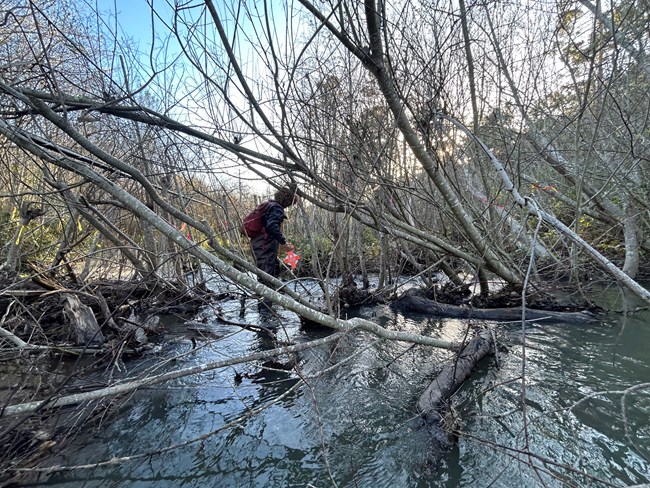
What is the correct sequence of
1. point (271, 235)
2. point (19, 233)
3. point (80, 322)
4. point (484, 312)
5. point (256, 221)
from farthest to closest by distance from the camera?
point (256, 221) → point (271, 235) → point (484, 312) → point (19, 233) → point (80, 322)

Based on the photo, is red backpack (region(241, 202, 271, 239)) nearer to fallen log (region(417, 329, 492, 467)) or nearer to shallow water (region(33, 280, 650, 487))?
shallow water (region(33, 280, 650, 487))

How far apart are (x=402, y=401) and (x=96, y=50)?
16.1 ft

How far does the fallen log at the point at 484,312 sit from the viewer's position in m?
4.96

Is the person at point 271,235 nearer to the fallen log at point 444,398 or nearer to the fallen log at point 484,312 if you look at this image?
the fallen log at point 484,312

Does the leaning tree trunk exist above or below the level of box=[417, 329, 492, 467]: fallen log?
above

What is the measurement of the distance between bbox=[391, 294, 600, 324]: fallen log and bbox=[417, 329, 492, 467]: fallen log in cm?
62

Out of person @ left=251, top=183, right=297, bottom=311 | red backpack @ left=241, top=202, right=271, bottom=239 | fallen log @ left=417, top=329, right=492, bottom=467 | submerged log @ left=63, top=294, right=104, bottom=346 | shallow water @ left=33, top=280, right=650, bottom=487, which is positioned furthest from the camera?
red backpack @ left=241, top=202, right=271, bottom=239

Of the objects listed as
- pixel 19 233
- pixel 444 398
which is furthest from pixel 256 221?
pixel 444 398

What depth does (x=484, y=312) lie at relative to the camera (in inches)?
216

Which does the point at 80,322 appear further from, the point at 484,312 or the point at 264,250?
the point at 484,312


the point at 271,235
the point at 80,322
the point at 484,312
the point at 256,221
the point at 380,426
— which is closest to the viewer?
the point at 380,426

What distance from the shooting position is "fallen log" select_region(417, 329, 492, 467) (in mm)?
2506

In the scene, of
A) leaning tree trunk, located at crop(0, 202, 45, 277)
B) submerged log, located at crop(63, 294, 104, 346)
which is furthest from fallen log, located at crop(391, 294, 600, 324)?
leaning tree trunk, located at crop(0, 202, 45, 277)

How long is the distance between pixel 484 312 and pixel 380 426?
3418mm
